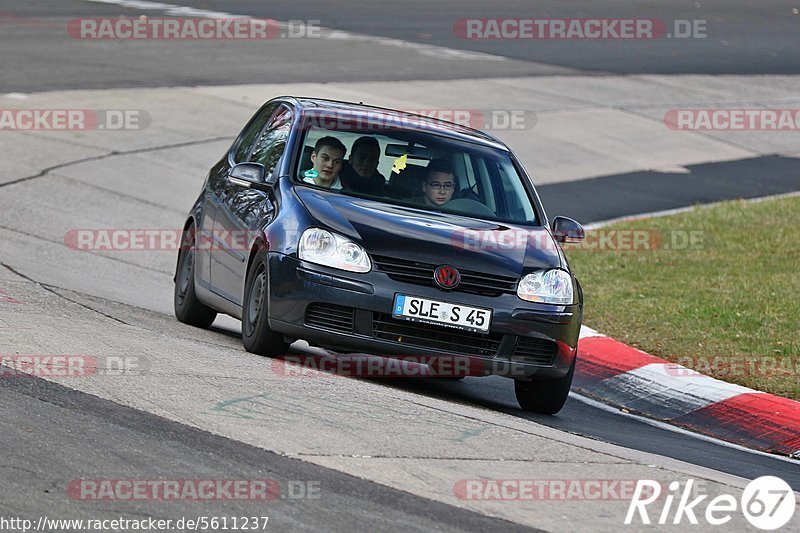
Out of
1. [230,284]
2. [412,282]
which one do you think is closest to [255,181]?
[230,284]

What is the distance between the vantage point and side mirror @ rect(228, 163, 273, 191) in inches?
353

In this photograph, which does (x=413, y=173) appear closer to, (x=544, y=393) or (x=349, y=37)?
(x=544, y=393)

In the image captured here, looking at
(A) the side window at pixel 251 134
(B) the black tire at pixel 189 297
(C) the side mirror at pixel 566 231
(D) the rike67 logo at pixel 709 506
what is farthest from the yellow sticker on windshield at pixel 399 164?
(D) the rike67 logo at pixel 709 506

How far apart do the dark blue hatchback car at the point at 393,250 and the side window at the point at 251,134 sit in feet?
0.91

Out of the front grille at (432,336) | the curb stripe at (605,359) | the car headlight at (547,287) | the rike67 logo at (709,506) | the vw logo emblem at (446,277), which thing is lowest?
the curb stripe at (605,359)

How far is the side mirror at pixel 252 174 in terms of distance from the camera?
29.4 ft

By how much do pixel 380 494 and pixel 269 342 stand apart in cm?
274

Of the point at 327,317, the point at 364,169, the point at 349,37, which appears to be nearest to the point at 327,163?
the point at 364,169

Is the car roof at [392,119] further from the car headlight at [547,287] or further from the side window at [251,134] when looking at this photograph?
the car headlight at [547,287]

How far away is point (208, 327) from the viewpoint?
10367 mm

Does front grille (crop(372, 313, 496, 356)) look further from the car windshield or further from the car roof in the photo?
the car roof

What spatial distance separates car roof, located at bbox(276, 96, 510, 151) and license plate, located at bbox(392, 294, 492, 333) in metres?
1.80

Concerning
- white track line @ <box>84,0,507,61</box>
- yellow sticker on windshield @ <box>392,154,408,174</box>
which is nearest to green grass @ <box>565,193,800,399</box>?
yellow sticker on windshield @ <box>392,154,408,174</box>

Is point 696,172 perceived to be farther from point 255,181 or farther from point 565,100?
point 255,181
